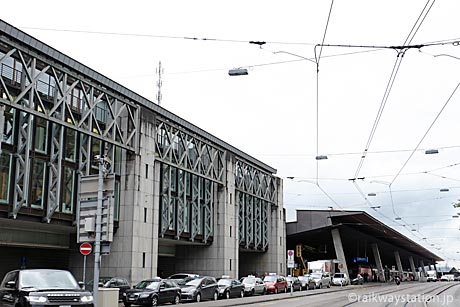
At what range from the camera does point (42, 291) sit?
14.1 metres

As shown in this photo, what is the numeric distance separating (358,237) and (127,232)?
199 feet

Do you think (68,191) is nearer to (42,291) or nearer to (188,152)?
(188,152)

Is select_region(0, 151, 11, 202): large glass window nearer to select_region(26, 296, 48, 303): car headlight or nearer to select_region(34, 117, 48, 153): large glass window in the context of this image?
select_region(34, 117, 48, 153): large glass window

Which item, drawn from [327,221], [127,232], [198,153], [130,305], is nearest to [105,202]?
[130,305]

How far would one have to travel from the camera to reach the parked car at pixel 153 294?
97.9ft

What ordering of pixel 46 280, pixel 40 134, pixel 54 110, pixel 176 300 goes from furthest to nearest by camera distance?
1. pixel 40 134
2. pixel 176 300
3. pixel 54 110
4. pixel 46 280

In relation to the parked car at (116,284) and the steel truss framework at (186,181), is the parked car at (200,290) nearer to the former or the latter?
the parked car at (116,284)

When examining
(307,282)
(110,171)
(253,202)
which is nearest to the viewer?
(110,171)

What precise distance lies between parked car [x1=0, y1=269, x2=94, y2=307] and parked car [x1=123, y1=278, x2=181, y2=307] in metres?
14.8

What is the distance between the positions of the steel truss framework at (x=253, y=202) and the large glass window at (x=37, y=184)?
2730cm

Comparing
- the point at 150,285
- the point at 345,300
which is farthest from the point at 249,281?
the point at 150,285

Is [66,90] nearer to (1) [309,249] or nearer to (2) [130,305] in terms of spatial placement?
(2) [130,305]

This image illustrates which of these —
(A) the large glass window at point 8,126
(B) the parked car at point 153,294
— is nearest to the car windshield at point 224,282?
(B) the parked car at point 153,294

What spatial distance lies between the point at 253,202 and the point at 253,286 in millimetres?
19663
